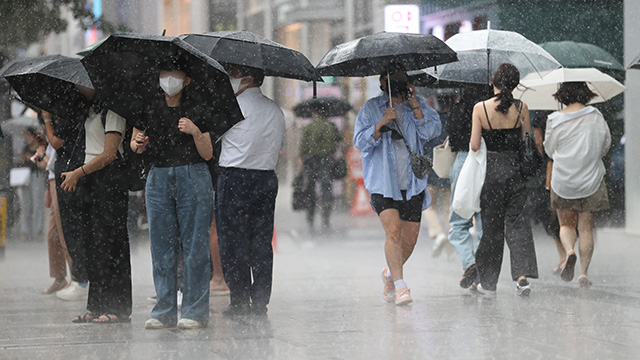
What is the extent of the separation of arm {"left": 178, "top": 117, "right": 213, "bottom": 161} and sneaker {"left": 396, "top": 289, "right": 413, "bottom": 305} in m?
2.00

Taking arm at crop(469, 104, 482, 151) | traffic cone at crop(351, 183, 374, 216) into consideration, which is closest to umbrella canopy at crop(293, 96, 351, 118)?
traffic cone at crop(351, 183, 374, 216)

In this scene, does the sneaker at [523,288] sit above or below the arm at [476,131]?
below

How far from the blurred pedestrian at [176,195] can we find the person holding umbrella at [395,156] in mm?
1671

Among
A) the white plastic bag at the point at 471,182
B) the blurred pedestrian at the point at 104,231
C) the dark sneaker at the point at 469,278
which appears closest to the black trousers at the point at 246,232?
the blurred pedestrian at the point at 104,231

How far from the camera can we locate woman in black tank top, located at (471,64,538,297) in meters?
8.76

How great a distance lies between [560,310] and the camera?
7945 millimetres

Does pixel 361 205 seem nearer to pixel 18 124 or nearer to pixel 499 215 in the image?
pixel 18 124

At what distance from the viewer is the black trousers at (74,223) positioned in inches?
301

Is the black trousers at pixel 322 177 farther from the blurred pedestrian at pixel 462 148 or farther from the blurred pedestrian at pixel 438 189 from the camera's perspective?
the blurred pedestrian at pixel 462 148

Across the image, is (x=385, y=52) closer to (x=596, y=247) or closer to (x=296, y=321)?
(x=296, y=321)

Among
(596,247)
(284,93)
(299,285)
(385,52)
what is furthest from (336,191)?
(284,93)

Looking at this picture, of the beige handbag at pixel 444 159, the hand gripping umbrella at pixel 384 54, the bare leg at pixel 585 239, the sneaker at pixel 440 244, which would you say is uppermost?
the hand gripping umbrella at pixel 384 54

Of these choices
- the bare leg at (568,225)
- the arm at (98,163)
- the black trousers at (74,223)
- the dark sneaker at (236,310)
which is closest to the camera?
the arm at (98,163)

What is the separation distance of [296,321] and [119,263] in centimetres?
132
